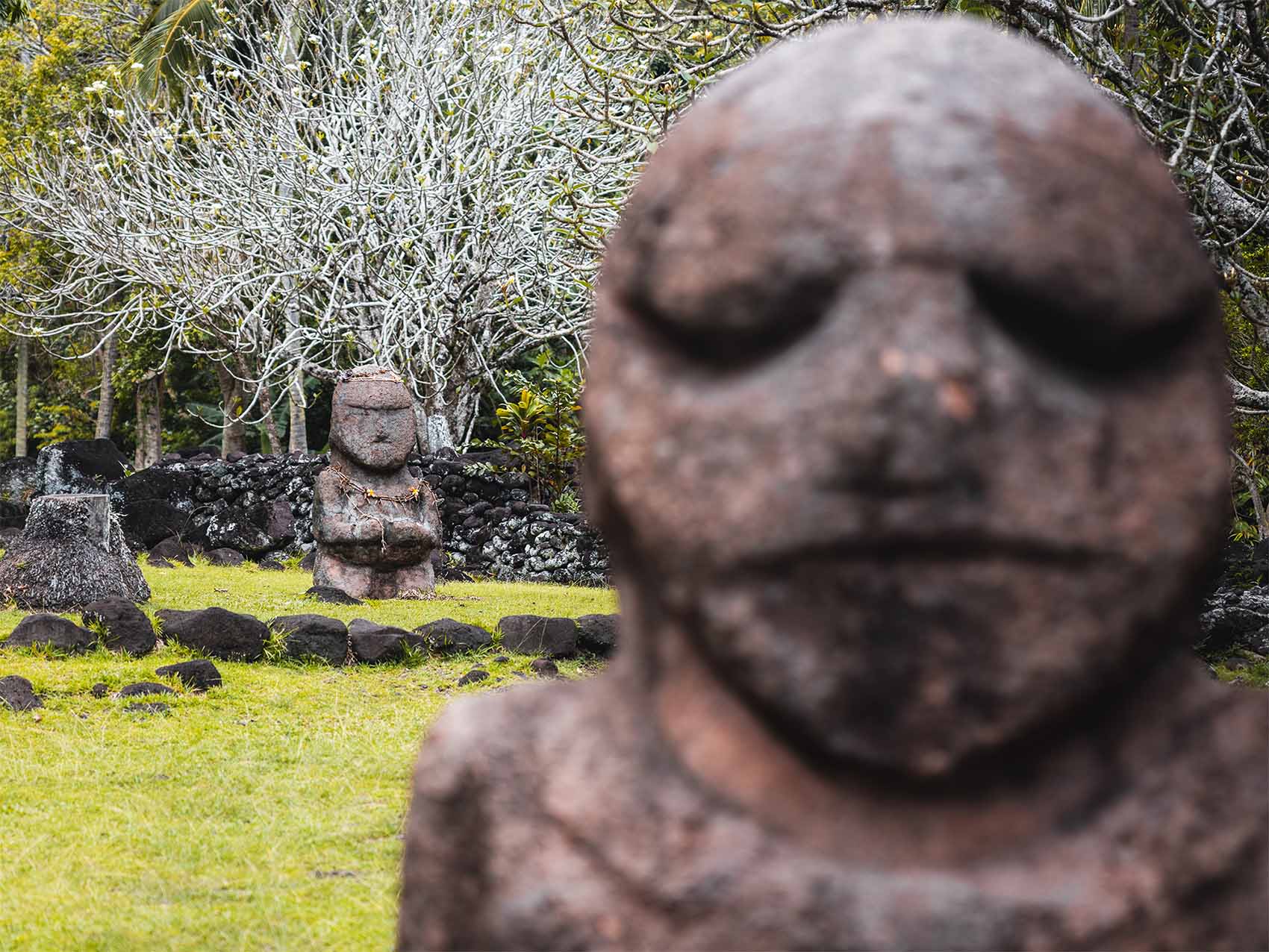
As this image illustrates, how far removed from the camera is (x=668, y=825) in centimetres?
154

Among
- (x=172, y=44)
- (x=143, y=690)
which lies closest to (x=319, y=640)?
(x=143, y=690)

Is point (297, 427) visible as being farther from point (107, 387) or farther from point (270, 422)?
point (107, 387)

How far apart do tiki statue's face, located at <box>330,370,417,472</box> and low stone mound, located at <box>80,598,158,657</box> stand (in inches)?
132

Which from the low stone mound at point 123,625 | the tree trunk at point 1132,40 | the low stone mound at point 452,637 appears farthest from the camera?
the low stone mound at point 452,637

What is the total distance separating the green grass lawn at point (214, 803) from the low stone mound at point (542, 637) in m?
0.11

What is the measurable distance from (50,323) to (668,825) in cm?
2553

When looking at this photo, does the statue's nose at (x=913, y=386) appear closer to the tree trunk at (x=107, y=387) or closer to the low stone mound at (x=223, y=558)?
the low stone mound at (x=223, y=558)

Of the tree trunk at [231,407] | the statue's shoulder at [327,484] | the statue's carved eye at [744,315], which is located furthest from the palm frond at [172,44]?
the statue's carved eye at [744,315]

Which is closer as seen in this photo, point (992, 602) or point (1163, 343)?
point (992, 602)

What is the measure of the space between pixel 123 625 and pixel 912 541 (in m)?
7.12

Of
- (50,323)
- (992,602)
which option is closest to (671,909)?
(992,602)

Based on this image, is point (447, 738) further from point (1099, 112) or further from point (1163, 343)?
point (1099, 112)

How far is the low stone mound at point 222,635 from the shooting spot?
7.85 meters

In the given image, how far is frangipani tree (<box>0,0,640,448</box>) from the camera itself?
14992 mm
